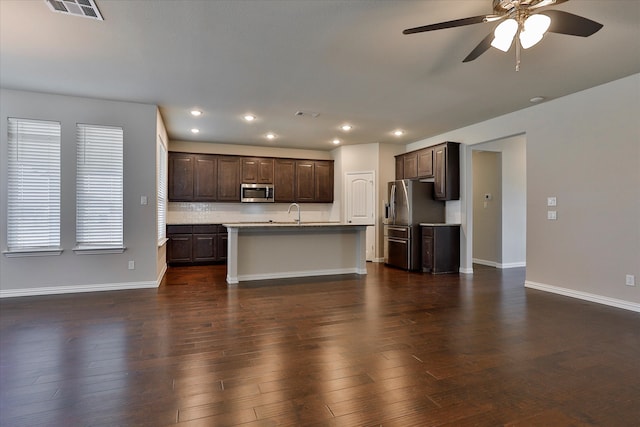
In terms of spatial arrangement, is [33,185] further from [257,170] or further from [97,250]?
[257,170]

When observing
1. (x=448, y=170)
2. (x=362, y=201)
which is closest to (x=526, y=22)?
(x=448, y=170)

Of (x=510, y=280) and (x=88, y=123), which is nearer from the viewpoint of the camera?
(x=88, y=123)

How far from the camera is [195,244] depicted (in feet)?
23.2

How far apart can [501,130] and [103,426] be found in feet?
19.5

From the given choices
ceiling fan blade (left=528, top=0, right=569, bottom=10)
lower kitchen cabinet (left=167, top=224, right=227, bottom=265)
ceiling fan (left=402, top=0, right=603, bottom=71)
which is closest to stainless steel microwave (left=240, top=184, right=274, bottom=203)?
lower kitchen cabinet (left=167, top=224, right=227, bottom=265)

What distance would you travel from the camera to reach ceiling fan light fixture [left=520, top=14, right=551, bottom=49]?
7.05 feet

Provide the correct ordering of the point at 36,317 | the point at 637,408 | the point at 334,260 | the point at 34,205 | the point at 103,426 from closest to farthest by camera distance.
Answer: the point at 103,426, the point at 637,408, the point at 36,317, the point at 34,205, the point at 334,260

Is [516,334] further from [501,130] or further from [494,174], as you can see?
[494,174]

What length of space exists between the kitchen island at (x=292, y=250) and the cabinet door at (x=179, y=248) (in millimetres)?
2073

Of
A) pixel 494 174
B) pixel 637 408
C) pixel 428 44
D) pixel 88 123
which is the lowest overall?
pixel 637 408

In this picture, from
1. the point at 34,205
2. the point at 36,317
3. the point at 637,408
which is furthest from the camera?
the point at 34,205

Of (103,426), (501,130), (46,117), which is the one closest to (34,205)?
(46,117)

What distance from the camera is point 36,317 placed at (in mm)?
3463

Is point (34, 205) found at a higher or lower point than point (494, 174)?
lower
